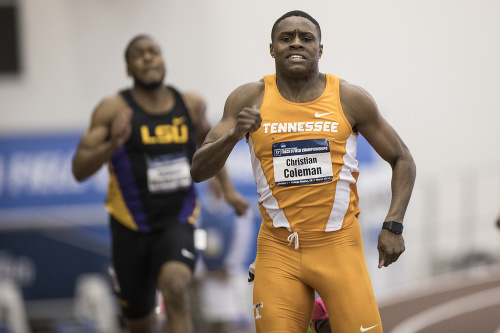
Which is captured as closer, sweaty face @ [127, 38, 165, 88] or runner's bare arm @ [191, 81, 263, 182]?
runner's bare arm @ [191, 81, 263, 182]

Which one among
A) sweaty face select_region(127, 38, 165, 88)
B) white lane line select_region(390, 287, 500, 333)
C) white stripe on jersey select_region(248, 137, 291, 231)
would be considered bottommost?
white lane line select_region(390, 287, 500, 333)

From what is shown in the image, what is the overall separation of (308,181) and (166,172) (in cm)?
205

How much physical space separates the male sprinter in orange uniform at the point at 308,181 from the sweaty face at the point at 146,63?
6.31 feet

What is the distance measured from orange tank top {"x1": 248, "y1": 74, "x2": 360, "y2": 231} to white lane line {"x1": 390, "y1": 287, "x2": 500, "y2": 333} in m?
5.19

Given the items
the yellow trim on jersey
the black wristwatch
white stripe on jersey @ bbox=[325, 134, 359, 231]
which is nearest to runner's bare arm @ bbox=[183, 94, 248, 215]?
the yellow trim on jersey

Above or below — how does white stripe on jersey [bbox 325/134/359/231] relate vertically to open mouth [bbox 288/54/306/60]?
below

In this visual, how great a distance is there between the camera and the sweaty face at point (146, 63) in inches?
245

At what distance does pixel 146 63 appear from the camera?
6.23 m

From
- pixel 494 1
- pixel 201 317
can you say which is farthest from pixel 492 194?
pixel 201 317

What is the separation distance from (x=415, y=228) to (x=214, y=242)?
18.7ft

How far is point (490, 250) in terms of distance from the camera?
47.0 ft

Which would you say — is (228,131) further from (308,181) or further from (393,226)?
(393,226)

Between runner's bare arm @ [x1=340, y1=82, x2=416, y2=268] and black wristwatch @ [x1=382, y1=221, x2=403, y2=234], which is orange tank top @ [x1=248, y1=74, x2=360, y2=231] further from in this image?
black wristwatch @ [x1=382, y1=221, x2=403, y2=234]

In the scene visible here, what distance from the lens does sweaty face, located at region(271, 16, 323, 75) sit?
169 inches
